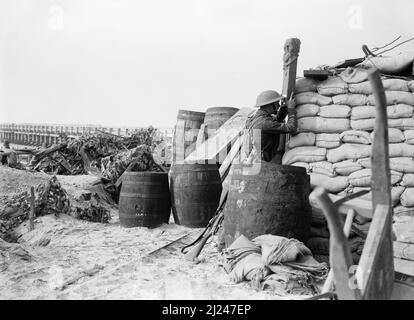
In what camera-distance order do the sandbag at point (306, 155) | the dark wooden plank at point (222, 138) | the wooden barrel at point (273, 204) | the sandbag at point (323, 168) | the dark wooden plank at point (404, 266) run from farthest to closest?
the dark wooden plank at point (222, 138), the sandbag at point (306, 155), the sandbag at point (323, 168), the wooden barrel at point (273, 204), the dark wooden plank at point (404, 266)

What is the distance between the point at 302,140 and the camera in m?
4.22

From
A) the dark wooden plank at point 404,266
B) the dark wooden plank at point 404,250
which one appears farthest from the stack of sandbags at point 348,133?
the dark wooden plank at point 404,266

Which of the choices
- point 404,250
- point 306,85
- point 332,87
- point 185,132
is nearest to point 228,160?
point 185,132

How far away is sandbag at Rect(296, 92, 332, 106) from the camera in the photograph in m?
4.22

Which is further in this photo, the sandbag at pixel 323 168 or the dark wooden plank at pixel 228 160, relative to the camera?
the dark wooden plank at pixel 228 160

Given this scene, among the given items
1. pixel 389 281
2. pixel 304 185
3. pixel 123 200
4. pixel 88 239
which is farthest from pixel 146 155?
pixel 389 281

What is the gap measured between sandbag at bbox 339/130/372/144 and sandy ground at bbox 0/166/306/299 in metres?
1.85

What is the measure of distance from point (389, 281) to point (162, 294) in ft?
5.11

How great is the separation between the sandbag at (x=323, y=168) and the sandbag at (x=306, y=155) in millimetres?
49

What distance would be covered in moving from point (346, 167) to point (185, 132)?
4.16 meters

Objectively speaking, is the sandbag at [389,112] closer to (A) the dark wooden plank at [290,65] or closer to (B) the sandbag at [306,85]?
(B) the sandbag at [306,85]

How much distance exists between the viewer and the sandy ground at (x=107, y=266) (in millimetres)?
2866

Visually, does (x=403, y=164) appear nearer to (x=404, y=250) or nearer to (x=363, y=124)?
(x=363, y=124)

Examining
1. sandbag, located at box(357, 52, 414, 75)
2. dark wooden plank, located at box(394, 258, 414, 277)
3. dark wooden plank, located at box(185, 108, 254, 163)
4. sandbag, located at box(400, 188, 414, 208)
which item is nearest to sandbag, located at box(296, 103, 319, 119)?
sandbag, located at box(357, 52, 414, 75)
